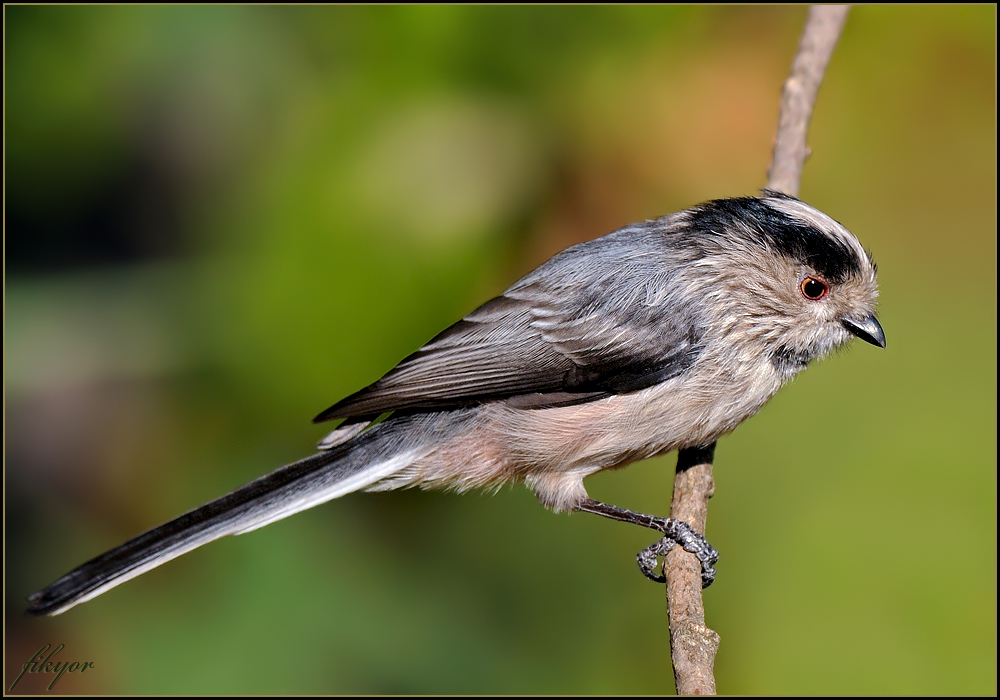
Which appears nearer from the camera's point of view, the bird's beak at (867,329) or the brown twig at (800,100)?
the bird's beak at (867,329)

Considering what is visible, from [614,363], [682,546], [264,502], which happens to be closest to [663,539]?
[682,546]

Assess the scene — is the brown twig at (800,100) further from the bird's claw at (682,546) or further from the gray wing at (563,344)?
the bird's claw at (682,546)

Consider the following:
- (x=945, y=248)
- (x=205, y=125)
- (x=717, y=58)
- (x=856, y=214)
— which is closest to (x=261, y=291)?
(x=205, y=125)

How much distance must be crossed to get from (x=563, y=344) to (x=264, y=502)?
0.93 m

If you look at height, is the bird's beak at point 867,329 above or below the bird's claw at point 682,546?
above

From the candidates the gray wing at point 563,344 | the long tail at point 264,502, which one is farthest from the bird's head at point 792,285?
the long tail at point 264,502

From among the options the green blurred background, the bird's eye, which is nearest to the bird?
the bird's eye

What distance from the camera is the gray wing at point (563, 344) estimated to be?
215 centimetres

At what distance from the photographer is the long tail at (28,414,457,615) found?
202 cm

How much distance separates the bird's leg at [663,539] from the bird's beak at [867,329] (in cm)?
73

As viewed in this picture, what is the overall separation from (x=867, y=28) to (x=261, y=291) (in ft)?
8.28

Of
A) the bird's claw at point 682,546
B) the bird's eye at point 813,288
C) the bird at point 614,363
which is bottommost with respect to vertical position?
the bird's claw at point 682,546

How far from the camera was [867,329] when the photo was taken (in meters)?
2.17

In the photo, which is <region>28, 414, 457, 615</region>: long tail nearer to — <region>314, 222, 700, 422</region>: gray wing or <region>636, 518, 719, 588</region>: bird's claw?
<region>314, 222, 700, 422</region>: gray wing
